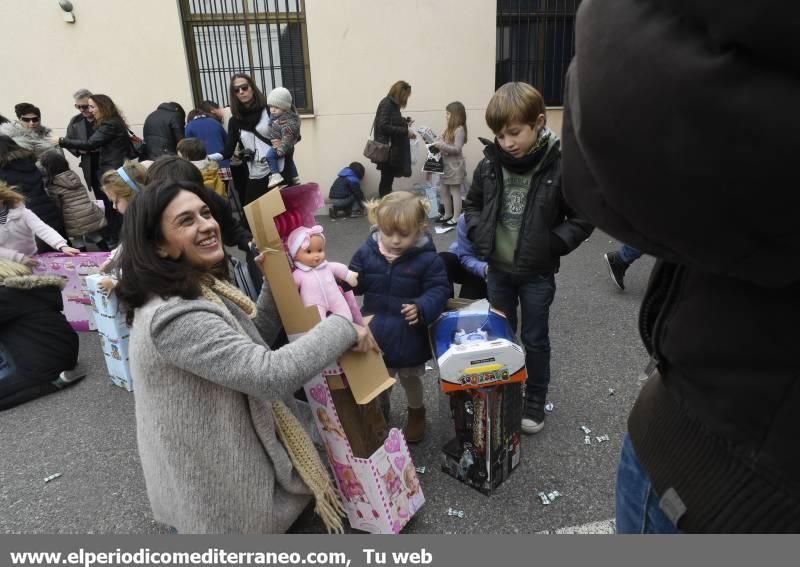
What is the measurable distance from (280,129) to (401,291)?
3.89 metres

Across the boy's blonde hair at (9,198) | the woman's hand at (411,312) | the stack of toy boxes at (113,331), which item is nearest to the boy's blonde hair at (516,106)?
the woman's hand at (411,312)

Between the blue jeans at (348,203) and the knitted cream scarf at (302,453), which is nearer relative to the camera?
the knitted cream scarf at (302,453)

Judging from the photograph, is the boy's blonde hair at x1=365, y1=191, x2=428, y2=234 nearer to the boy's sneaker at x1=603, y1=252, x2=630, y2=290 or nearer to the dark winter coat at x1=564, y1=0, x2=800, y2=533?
the dark winter coat at x1=564, y1=0, x2=800, y2=533

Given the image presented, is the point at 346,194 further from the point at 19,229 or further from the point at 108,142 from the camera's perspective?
the point at 19,229

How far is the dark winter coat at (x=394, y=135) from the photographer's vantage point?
746 cm

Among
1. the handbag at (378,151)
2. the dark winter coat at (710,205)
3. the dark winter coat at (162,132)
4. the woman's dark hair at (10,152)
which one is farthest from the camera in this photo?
the handbag at (378,151)

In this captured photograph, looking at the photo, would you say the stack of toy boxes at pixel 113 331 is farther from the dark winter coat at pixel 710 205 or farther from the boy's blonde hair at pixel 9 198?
the dark winter coat at pixel 710 205

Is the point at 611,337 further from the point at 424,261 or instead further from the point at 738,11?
the point at 738,11

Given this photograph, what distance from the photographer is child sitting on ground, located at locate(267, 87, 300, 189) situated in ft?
19.2

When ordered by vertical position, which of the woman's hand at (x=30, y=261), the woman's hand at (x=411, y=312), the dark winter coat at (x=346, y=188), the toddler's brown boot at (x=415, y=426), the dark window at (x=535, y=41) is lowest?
the toddler's brown boot at (x=415, y=426)

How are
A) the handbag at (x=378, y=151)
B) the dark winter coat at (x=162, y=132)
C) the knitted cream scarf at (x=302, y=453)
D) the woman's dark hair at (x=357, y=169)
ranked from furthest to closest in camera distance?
the woman's dark hair at (x=357, y=169), the handbag at (x=378, y=151), the dark winter coat at (x=162, y=132), the knitted cream scarf at (x=302, y=453)

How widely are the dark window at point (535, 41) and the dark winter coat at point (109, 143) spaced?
550cm

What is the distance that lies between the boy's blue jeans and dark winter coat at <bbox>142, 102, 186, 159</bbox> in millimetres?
1360

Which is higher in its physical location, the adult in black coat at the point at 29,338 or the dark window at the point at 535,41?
the dark window at the point at 535,41
